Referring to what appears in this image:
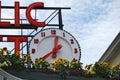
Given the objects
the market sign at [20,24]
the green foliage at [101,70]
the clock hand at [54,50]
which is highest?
the market sign at [20,24]

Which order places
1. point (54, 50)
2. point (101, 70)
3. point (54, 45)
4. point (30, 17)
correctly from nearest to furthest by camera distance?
point (101, 70)
point (54, 50)
point (54, 45)
point (30, 17)

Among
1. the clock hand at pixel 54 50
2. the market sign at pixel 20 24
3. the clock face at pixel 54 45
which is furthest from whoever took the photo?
the market sign at pixel 20 24

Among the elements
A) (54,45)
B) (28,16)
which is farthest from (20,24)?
(54,45)

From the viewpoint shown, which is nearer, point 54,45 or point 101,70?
point 101,70

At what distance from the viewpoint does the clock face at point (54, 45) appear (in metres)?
18.9

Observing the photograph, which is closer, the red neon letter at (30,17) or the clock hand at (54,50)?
the clock hand at (54,50)

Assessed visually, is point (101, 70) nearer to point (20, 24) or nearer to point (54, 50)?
point (54, 50)

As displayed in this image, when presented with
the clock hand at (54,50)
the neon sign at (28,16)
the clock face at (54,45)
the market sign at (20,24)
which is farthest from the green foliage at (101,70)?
the neon sign at (28,16)

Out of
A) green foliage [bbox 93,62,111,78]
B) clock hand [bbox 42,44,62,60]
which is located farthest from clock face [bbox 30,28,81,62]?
green foliage [bbox 93,62,111,78]

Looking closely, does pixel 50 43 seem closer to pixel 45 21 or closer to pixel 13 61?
pixel 13 61

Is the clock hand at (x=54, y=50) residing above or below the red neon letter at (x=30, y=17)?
below

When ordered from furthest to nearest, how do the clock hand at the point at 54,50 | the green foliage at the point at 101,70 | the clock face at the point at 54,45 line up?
the clock hand at the point at 54,50 < the clock face at the point at 54,45 < the green foliage at the point at 101,70

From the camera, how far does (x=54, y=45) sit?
780 inches

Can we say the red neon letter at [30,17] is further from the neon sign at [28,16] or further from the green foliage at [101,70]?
the green foliage at [101,70]
